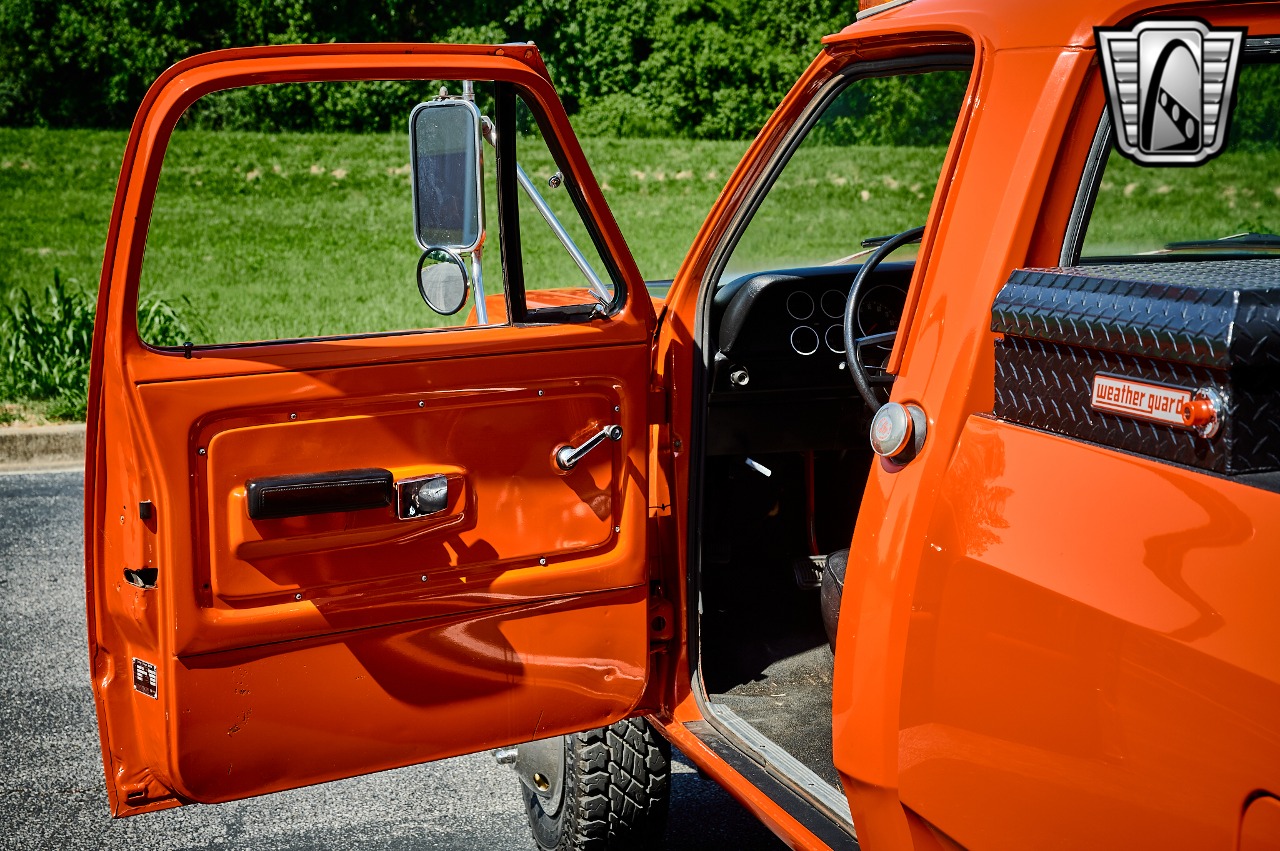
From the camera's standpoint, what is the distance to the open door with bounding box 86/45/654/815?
7.61 feet

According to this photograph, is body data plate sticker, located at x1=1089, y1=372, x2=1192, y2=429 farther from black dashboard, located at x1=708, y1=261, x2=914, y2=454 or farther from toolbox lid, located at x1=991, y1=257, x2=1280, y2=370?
black dashboard, located at x1=708, y1=261, x2=914, y2=454

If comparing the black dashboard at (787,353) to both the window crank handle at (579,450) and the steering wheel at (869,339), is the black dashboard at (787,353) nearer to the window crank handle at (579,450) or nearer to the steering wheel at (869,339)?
the steering wheel at (869,339)

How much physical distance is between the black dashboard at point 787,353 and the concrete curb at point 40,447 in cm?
532

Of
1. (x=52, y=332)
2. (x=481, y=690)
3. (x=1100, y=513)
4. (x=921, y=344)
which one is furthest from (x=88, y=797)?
(x=52, y=332)

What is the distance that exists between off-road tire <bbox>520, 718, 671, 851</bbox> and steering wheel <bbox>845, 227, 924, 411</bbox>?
40.2 inches

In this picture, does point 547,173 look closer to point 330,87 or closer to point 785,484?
point 785,484

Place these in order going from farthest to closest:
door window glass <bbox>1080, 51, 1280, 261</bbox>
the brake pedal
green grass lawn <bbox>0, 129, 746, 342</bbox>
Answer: green grass lawn <bbox>0, 129, 746, 342</bbox> < the brake pedal < door window glass <bbox>1080, 51, 1280, 261</bbox>

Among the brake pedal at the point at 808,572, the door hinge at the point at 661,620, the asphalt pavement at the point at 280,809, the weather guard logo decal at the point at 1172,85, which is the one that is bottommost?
the asphalt pavement at the point at 280,809

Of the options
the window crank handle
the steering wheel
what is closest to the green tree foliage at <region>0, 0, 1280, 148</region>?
the steering wheel

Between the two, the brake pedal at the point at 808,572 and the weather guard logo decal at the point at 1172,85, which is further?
the brake pedal at the point at 808,572

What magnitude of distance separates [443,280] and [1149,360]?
1377 millimetres

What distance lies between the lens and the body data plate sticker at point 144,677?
2412 mm

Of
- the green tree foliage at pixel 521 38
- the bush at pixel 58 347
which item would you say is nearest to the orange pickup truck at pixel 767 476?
the bush at pixel 58 347

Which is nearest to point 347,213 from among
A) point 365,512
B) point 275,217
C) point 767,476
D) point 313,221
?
point 313,221
